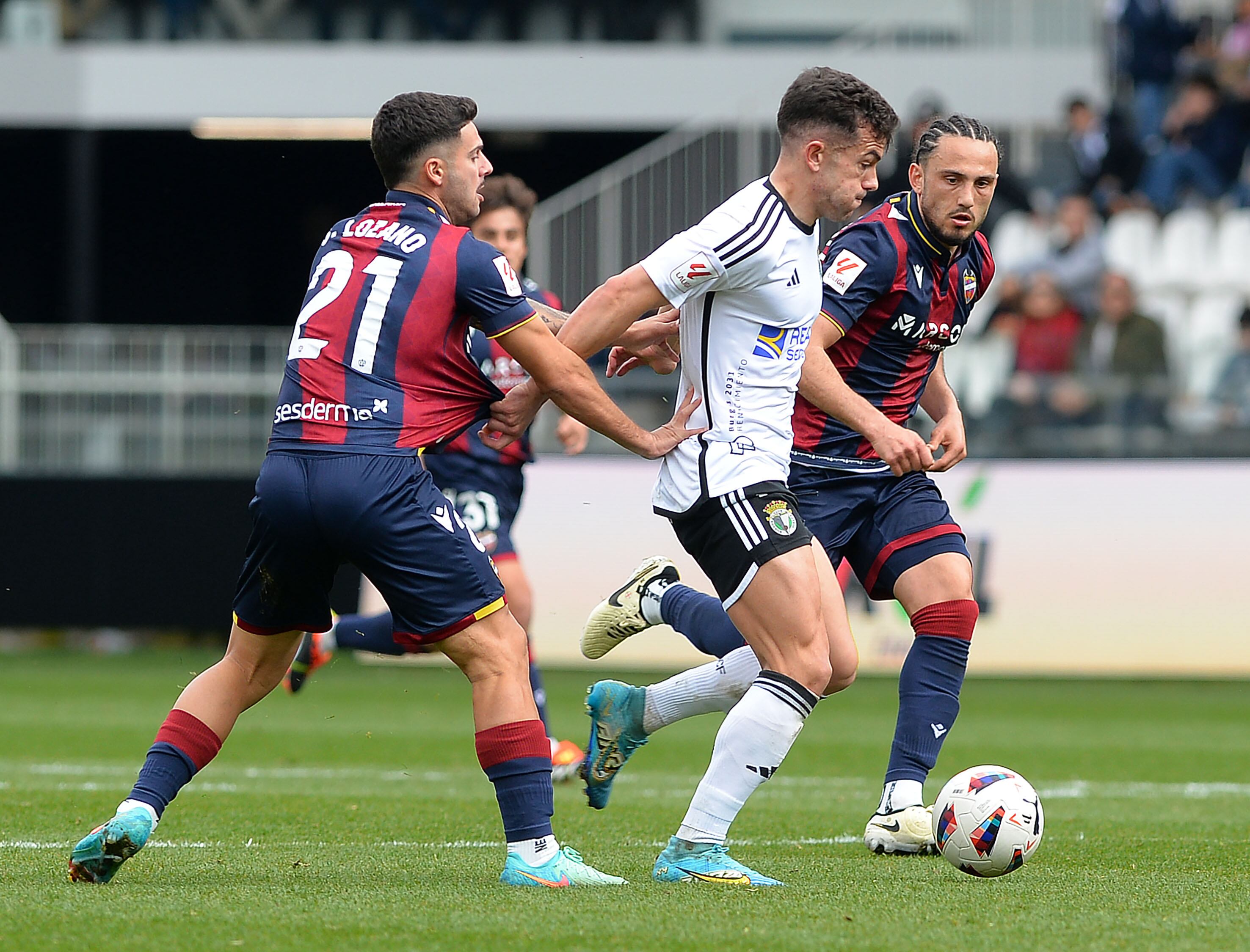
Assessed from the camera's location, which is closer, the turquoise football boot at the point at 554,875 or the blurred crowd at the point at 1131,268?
the turquoise football boot at the point at 554,875

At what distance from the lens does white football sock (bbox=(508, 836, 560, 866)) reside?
4.67m

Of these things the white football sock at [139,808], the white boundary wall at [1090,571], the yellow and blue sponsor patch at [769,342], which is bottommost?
the white boundary wall at [1090,571]

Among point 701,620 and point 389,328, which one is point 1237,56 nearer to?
point 701,620

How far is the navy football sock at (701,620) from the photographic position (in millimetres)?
5984

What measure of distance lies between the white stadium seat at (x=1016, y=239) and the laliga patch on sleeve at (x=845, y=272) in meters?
10.1

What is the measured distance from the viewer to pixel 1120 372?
13398mm

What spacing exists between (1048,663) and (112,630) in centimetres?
759

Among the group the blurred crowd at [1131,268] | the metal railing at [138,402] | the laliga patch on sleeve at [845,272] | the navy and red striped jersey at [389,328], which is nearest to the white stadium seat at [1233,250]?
the blurred crowd at [1131,268]

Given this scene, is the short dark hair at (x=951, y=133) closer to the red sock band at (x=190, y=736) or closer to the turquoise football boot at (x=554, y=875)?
the turquoise football boot at (x=554, y=875)

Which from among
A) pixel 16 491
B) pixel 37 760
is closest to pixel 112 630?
pixel 16 491

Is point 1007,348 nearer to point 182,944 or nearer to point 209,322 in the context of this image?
point 182,944

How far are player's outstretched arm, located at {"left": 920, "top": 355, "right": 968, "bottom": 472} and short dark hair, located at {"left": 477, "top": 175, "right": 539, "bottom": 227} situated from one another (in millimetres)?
2286

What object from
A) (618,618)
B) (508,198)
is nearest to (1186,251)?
(508,198)

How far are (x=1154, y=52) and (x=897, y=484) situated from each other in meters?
13.8
